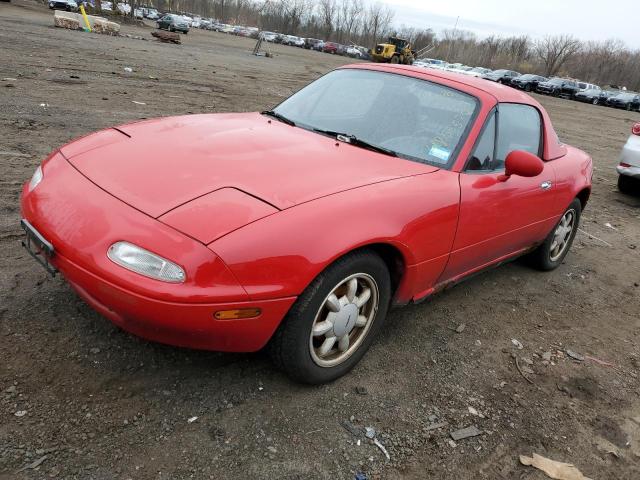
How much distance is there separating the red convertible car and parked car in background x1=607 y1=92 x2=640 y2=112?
42.2m

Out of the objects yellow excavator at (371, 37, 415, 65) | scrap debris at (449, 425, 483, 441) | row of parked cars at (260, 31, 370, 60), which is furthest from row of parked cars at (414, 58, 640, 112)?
scrap debris at (449, 425, 483, 441)

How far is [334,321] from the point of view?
242 centimetres

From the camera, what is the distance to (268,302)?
6.77 feet

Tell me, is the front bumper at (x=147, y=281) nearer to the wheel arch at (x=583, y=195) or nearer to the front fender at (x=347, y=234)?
the front fender at (x=347, y=234)

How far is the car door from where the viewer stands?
117 inches

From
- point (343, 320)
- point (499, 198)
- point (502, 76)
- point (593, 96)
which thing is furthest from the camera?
point (502, 76)

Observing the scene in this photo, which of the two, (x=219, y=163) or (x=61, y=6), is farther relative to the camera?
(x=61, y=6)

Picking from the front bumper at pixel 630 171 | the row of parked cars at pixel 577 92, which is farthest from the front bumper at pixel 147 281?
the row of parked cars at pixel 577 92

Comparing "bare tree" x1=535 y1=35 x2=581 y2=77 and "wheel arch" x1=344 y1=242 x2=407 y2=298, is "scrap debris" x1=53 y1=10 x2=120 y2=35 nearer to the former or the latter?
"wheel arch" x1=344 y1=242 x2=407 y2=298

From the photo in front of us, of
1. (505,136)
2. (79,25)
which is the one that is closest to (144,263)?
(505,136)

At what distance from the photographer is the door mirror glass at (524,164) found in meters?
2.95

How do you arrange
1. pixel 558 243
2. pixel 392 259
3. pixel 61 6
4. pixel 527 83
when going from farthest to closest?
pixel 61 6 → pixel 527 83 → pixel 558 243 → pixel 392 259

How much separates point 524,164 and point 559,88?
44.7 meters

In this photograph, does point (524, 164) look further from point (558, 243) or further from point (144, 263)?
point (144, 263)
